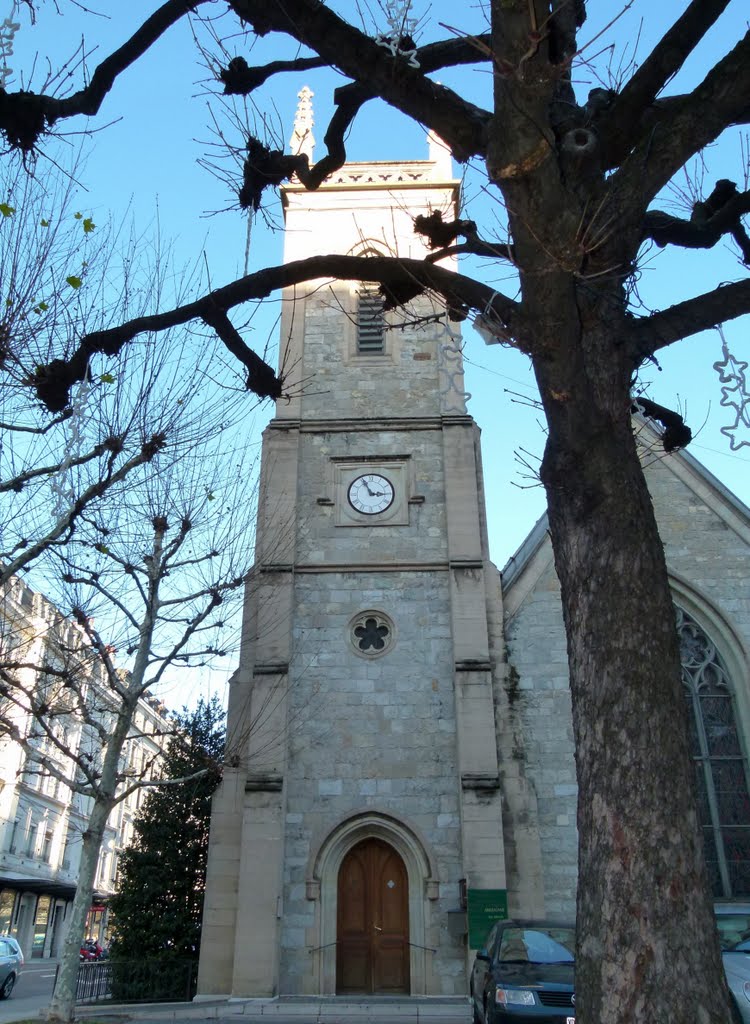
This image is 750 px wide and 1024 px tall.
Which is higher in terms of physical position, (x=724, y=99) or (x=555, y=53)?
(x=555, y=53)

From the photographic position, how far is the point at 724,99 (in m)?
5.21

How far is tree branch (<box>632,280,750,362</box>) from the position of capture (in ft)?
17.7

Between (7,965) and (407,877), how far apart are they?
1275cm

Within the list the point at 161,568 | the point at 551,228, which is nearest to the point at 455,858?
the point at 161,568

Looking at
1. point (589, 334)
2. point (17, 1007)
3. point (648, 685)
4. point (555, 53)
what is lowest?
point (17, 1007)

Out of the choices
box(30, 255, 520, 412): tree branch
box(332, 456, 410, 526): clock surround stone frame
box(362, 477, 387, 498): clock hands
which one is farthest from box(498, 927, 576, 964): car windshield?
box(362, 477, 387, 498): clock hands

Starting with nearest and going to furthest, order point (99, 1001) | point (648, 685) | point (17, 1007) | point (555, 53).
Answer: point (648, 685) < point (555, 53) < point (99, 1001) < point (17, 1007)

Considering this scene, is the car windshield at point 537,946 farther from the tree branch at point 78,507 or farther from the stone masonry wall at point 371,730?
the tree branch at point 78,507

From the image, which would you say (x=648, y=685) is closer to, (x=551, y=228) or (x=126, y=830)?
(x=551, y=228)

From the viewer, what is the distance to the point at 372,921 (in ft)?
47.9

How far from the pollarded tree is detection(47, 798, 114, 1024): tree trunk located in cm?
838

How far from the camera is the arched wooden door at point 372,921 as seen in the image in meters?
14.2

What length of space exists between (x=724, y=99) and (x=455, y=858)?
12.4 meters

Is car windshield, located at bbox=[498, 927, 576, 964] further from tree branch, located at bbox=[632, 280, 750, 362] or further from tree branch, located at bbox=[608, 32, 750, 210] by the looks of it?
tree branch, located at bbox=[608, 32, 750, 210]
